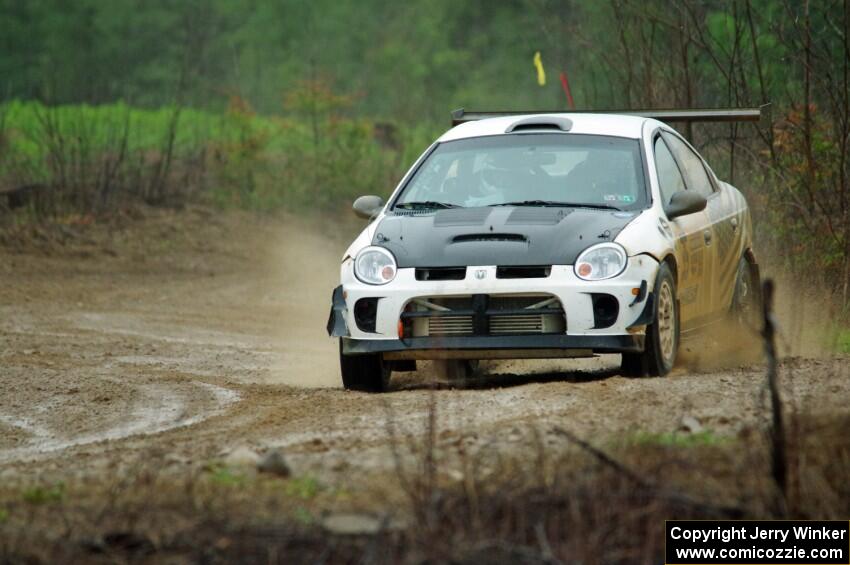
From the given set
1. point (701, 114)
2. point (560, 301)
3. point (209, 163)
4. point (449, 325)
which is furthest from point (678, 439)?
point (209, 163)

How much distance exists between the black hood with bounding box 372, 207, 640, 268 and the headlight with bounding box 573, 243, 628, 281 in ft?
0.15

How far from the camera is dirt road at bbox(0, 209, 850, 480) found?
7.03 metres

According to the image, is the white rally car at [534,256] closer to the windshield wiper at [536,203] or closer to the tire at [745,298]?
the windshield wiper at [536,203]

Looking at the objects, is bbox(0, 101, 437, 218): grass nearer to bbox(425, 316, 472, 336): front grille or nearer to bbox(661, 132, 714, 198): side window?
bbox(661, 132, 714, 198): side window

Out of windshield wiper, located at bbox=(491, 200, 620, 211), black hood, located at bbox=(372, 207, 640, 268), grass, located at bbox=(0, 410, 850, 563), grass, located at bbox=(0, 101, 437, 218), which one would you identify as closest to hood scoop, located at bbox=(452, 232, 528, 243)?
black hood, located at bbox=(372, 207, 640, 268)

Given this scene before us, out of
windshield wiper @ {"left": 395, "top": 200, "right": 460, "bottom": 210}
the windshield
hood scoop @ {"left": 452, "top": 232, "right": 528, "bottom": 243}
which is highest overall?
the windshield

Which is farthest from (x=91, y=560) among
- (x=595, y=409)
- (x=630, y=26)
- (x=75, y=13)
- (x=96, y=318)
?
(x=75, y=13)

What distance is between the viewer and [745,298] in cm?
1140

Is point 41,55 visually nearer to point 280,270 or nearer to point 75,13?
point 75,13

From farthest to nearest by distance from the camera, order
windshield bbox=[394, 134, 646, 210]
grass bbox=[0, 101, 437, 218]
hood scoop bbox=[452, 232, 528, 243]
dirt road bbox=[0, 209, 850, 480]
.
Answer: grass bbox=[0, 101, 437, 218] < windshield bbox=[394, 134, 646, 210] < hood scoop bbox=[452, 232, 528, 243] < dirt road bbox=[0, 209, 850, 480]

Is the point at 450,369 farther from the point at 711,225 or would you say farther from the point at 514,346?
the point at 711,225

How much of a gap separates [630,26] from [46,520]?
559 inches

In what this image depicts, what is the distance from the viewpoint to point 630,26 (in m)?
18.7

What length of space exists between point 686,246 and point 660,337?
860 mm
